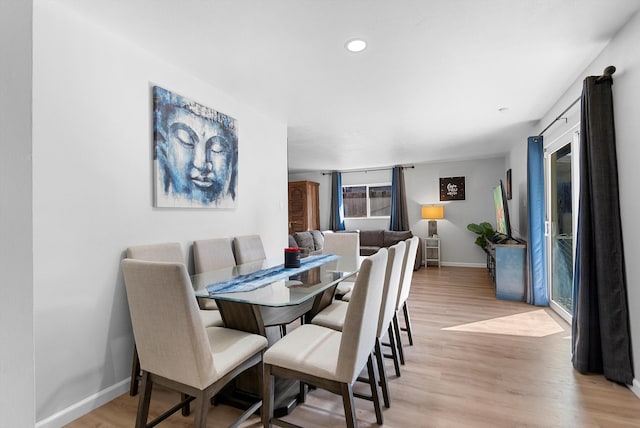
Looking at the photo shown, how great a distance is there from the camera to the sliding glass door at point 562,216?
3254 mm

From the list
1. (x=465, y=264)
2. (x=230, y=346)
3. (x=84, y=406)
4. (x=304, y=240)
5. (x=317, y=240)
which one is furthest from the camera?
(x=465, y=264)

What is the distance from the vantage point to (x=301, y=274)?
2.30 metres

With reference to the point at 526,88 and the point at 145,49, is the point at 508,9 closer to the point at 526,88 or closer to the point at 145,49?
the point at 526,88

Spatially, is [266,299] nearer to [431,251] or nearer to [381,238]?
[381,238]

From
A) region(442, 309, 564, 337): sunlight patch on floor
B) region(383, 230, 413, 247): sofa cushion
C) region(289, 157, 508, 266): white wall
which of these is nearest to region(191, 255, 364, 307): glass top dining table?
region(442, 309, 564, 337): sunlight patch on floor

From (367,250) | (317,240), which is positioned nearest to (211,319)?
(317,240)

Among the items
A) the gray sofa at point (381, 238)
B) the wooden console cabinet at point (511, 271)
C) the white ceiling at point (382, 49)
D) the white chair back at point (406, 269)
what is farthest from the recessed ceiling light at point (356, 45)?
the gray sofa at point (381, 238)

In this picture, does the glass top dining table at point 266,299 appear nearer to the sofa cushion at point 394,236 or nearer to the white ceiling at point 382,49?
the white ceiling at point 382,49

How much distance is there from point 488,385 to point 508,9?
2.44 m

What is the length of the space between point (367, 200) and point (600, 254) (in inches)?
231

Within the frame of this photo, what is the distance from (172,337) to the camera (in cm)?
136

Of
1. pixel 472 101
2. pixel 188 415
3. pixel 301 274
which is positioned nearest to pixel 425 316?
pixel 301 274

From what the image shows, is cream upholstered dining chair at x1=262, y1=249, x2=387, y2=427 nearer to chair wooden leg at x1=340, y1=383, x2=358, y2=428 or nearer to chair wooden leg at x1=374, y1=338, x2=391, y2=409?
chair wooden leg at x1=340, y1=383, x2=358, y2=428

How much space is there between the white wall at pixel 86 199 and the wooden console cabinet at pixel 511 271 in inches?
167
